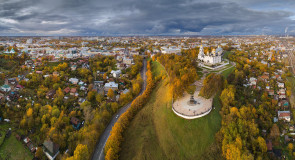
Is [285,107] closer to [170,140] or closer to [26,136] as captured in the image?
[170,140]

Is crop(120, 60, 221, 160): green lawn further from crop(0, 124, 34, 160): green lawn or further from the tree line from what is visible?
crop(0, 124, 34, 160): green lawn

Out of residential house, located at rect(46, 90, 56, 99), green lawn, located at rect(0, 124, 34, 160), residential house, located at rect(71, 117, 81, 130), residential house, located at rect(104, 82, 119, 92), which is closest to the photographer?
green lawn, located at rect(0, 124, 34, 160)

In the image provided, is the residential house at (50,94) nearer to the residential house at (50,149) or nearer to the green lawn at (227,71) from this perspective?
the residential house at (50,149)

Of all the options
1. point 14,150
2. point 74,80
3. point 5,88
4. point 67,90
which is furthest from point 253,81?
point 5,88

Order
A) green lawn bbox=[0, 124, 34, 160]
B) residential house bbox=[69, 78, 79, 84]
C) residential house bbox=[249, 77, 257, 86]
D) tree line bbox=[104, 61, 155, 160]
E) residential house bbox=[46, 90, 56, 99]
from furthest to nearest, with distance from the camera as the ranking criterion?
residential house bbox=[69, 78, 79, 84]
residential house bbox=[249, 77, 257, 86]
residential house bbox=[46, 90, 56, 99]
green lawn bbox=[0, 124, 34, 160]
tree line bbox=[104, 61, 155, 160]

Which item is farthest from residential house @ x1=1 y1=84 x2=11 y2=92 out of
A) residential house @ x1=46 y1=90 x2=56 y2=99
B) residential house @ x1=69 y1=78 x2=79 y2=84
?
residential house @ x1=69 y1=78 x2=79 y2=84

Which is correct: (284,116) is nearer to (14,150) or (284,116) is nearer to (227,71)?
(227,71)
